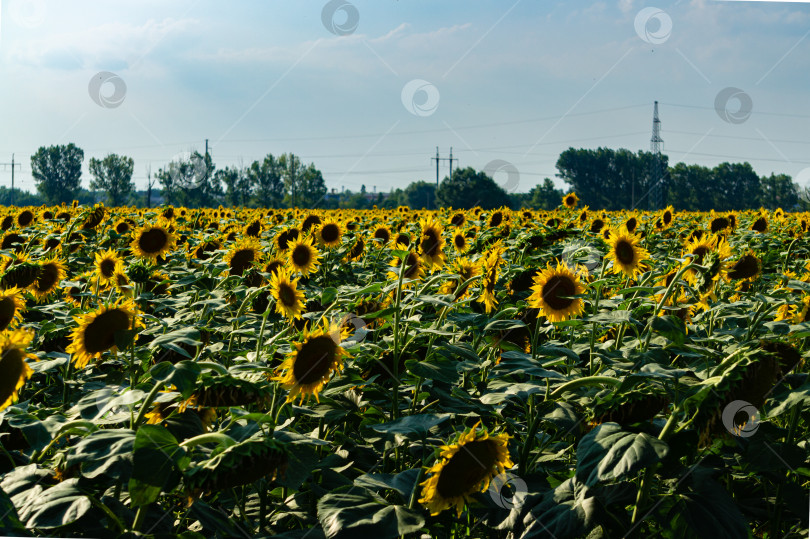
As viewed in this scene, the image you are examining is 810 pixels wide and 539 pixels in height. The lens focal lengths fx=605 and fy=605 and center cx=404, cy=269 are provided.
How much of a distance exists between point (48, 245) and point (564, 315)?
5633 millimetres

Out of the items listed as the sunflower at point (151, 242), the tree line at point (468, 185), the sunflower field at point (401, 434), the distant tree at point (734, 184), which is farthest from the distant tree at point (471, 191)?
the sunflower field at point (401, 434)

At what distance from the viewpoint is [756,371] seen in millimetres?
1593

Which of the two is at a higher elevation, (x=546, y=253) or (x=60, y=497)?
(x=546, y=253)

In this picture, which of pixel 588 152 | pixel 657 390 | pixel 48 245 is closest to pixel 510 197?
pixel 588 152

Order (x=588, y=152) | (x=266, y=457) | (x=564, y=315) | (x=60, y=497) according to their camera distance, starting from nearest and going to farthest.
→ (x=266, y=457) < (x=60, y=497) < (x=564, y=315) < (x=588, y=152)

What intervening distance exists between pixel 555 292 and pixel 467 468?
157cm

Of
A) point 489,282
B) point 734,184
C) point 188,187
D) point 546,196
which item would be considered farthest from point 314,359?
point 734,184

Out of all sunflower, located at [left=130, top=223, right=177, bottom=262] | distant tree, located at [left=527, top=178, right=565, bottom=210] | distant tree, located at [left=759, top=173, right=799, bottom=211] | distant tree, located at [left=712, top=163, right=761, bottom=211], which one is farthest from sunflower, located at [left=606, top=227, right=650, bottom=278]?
distant tree, located at [left=712, top=163, right=761, bottom=211]

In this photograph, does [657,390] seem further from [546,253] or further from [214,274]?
[214,274]

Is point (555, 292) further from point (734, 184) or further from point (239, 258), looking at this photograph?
point (734, 184)

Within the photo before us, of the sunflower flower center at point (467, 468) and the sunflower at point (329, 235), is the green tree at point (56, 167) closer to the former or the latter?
the sunflower at point (329, 235)

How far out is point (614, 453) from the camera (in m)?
1.64

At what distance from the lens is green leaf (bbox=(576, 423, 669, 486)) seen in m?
1.59

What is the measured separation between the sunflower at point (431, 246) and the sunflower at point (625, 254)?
1165 millimetres
